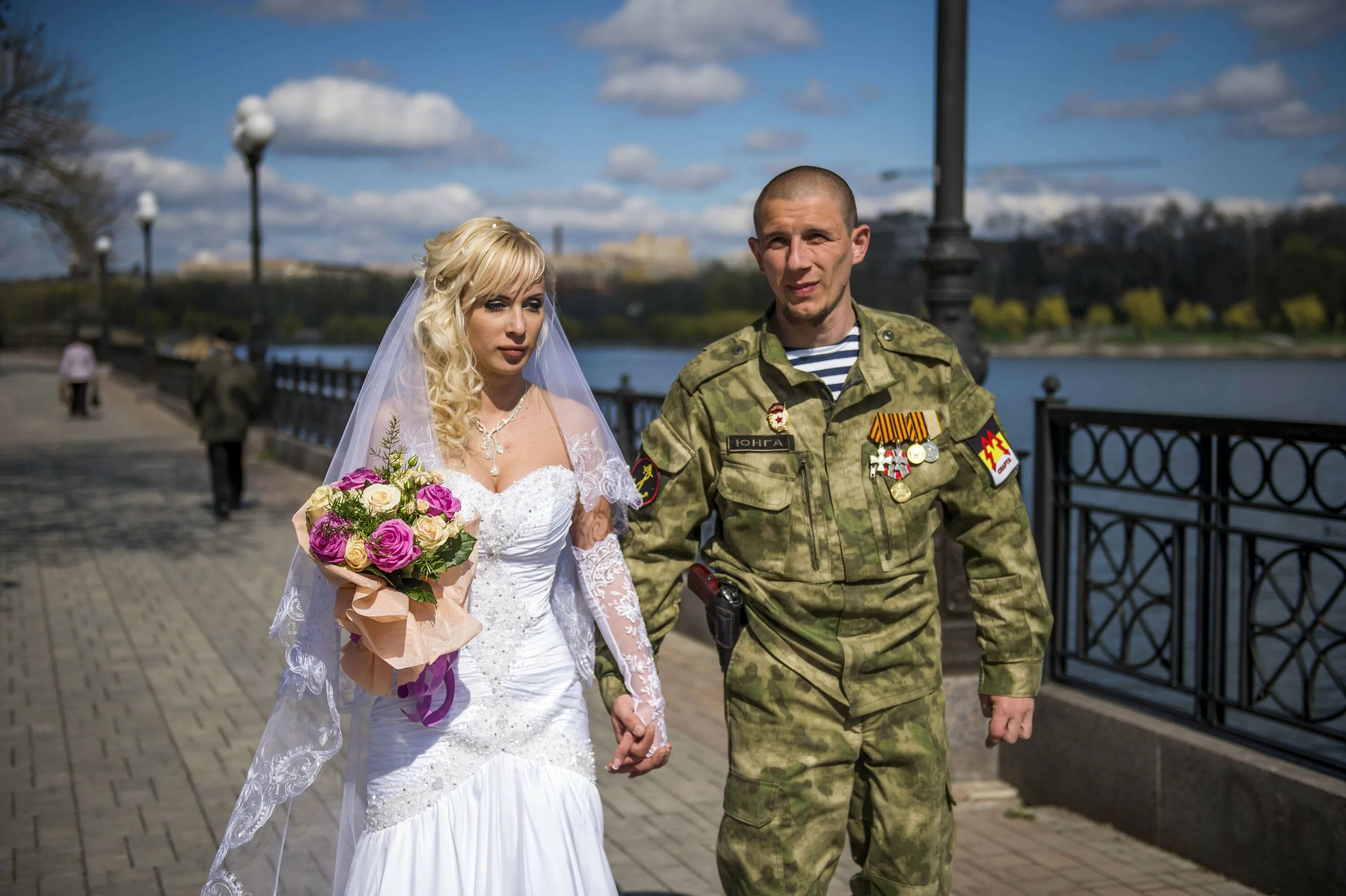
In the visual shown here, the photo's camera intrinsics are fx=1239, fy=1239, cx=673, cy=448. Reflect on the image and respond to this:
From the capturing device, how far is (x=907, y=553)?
3141 mm

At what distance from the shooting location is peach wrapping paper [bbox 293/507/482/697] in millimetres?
2717

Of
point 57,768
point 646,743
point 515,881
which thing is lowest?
point 57,768

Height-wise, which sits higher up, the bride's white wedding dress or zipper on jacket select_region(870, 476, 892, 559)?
zipper on jacket select_region(870, 476, 892, 559)

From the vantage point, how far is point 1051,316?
7.83 metres

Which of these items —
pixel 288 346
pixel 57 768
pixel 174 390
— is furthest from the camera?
pixel 174 390

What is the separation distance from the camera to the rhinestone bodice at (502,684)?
9.63 ft

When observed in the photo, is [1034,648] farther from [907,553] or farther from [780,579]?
[780,579]

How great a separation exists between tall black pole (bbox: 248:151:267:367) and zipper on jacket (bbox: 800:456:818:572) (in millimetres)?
18152

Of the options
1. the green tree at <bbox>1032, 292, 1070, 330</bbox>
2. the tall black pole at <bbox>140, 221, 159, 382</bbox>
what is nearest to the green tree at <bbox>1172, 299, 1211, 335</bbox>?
the green tree at <bbox>1032, 292, 1070, 330</bbox>

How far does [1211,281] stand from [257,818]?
15.9ft

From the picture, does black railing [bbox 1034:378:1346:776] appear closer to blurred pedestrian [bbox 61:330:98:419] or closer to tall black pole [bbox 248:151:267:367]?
tall black pole [bbox 248:151:267:367]

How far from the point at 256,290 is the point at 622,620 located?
60.5ft

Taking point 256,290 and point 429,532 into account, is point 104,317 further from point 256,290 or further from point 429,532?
point 429,532

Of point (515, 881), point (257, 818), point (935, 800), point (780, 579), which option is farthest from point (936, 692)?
point (257, 818)
